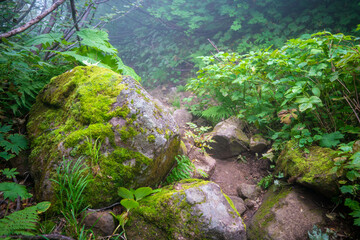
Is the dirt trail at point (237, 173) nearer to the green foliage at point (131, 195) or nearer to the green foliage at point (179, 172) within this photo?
the green foliage at point (179, 172)

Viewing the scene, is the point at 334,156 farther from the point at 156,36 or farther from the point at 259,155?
the point at 156,36

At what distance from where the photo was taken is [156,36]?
420 inches

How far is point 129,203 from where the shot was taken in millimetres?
1730

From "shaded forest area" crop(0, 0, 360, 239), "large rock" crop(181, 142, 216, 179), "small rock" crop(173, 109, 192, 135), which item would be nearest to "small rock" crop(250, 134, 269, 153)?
"shaded forest area" crop(0, 0, 360, 239)

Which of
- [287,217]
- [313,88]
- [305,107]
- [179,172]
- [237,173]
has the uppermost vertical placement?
[313,88]

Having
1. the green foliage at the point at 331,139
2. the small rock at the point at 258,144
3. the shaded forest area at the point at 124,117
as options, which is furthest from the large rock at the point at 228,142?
the green foliage at the point at 331,139

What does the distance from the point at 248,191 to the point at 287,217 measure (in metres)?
0.73

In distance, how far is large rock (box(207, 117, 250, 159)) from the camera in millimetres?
3561

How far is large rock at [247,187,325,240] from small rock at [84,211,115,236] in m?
1.71

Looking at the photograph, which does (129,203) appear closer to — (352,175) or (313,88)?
(352,175)

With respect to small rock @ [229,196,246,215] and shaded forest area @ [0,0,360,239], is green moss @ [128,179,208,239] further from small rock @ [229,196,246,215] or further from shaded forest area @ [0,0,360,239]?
small rock @ [229,196,246,215]

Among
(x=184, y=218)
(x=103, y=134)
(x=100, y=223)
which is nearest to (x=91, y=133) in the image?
(x=103, y=134)

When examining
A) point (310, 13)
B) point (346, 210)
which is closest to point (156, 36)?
point (310, 13)

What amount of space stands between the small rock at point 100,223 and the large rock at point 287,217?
5.60ft
